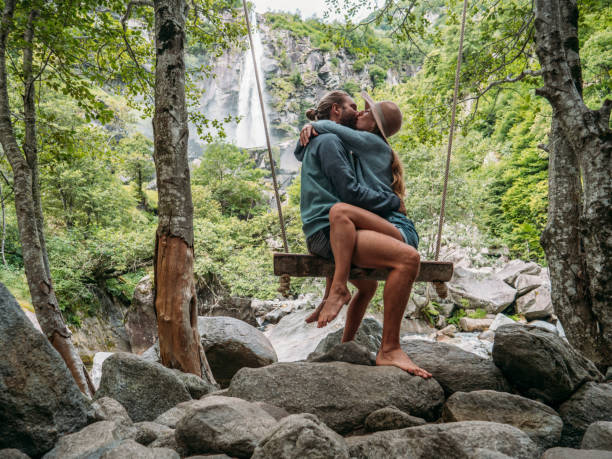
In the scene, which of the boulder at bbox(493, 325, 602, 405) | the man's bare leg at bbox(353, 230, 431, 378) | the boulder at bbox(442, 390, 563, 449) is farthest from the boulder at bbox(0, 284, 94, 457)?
the boulder at bbox(493, 325, 602, 405)

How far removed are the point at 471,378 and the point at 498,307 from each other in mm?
13684

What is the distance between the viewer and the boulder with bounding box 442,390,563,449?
2.19 metres

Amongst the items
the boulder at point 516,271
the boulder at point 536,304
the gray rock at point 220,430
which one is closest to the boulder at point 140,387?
the gray rock at point 220,430

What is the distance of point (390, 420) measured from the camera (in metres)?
2.20

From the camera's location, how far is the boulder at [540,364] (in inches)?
104

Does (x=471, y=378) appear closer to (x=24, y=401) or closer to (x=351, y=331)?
(x=351, y=331)

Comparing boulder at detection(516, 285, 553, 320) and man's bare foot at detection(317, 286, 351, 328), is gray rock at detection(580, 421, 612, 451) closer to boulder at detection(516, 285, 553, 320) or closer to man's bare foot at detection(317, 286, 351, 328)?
man's bare foot at detection(317, 286, 351, 328)

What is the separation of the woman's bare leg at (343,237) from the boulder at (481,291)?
1379 cm

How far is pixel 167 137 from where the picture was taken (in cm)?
384

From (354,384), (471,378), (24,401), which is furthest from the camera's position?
(471,378)

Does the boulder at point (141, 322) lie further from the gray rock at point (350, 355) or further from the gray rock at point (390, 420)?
the gray rock at point (390, 420)

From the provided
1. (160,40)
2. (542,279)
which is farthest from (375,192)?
(542,279)

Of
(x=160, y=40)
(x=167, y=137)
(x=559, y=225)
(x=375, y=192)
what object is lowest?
(x=559, y=225)

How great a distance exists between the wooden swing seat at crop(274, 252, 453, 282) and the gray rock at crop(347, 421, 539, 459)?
3.65 feet
